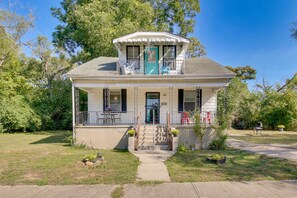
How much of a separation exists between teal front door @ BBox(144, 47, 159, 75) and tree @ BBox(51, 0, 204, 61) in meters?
5.65

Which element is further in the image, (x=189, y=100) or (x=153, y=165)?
(x=189, y=100)

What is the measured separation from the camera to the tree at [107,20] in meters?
16.5

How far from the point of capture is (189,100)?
1174 centimetres

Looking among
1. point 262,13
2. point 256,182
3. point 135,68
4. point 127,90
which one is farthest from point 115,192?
point 262,13

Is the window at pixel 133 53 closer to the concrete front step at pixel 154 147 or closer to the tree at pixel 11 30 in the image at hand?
the concrete front step at pixel 154 147

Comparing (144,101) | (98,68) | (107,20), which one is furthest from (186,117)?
(107,20)

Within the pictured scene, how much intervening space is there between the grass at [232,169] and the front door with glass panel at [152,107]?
14.7 ft

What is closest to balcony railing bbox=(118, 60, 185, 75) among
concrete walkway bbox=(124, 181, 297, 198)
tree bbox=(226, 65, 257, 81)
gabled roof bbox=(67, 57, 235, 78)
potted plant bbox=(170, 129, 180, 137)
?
gabled roof bbox=(67, 57, 235, 78)

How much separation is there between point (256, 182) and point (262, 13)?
1838cm

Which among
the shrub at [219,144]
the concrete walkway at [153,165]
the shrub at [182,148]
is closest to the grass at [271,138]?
the shrub at [219,144]

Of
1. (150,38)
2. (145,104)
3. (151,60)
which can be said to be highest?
(150,38)

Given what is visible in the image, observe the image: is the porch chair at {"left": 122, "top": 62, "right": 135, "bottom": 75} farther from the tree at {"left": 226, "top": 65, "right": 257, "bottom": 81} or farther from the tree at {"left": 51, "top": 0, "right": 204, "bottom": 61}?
the tree at {"left": 226, "top": 65, "right": 257, "bottom": 81}

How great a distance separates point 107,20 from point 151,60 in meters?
7.83

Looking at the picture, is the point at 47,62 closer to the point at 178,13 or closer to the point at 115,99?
the point at 115,99
